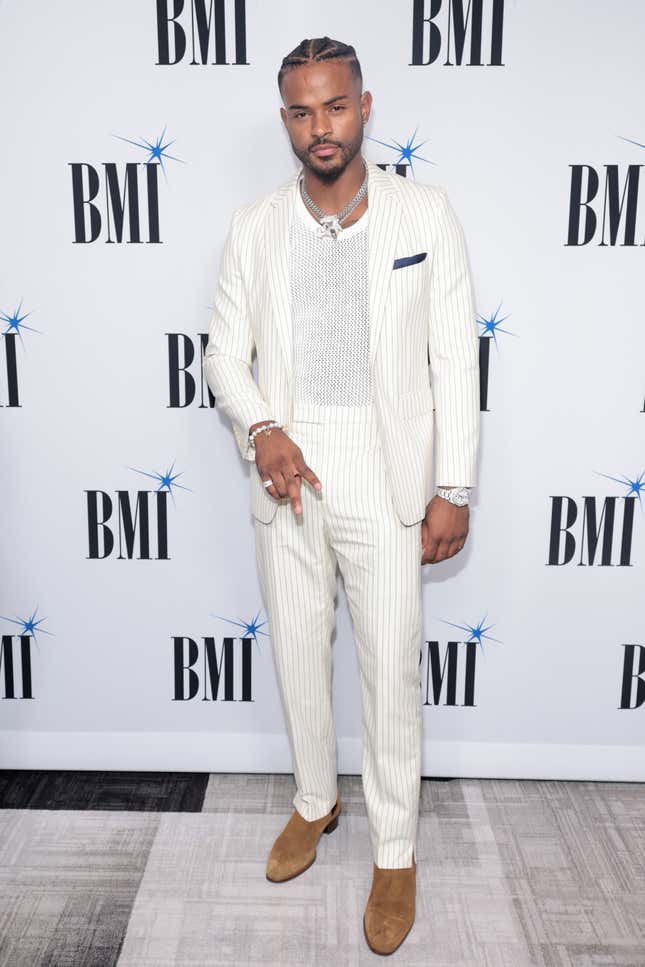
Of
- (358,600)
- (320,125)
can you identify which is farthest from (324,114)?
(358,600)

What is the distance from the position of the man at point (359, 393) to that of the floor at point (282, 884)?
5.2 inches

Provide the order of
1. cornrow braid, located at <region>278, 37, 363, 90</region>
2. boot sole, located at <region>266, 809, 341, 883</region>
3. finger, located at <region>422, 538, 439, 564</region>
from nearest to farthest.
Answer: cornrow braid, located at <region>278, 37, 363, 90</region>
finger, located at <region>422, 538, 439, 564</region>
boot sole, located at <region>266, 809, 341, 883</region>

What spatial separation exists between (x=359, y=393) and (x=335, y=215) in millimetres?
362

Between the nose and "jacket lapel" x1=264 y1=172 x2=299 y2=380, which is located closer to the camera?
the nose

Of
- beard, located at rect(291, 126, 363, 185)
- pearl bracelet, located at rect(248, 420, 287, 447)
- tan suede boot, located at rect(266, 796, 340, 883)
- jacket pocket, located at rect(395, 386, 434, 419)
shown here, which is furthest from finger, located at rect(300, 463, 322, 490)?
tan suede boot, located at rect(266, 796, 340, 883)

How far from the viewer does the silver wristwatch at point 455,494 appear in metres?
1.87

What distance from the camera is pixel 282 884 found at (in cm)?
206

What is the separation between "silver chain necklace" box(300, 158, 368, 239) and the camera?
1.81 metres

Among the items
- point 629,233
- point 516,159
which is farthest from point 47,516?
point 629,233

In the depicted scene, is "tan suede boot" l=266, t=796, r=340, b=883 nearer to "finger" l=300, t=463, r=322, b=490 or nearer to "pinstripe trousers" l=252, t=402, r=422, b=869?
"pinstripe trousers" l=252, t=402, r=422, b=869

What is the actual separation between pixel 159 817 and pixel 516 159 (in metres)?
1.83

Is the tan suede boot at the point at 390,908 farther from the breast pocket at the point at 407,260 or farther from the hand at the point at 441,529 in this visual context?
the breast pocket at the point at 407,260

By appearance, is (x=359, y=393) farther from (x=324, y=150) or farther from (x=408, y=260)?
(x=324, y=150)

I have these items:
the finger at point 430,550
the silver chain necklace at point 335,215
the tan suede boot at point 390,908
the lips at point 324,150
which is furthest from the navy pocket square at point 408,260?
the tan suede boot at point 390,908
